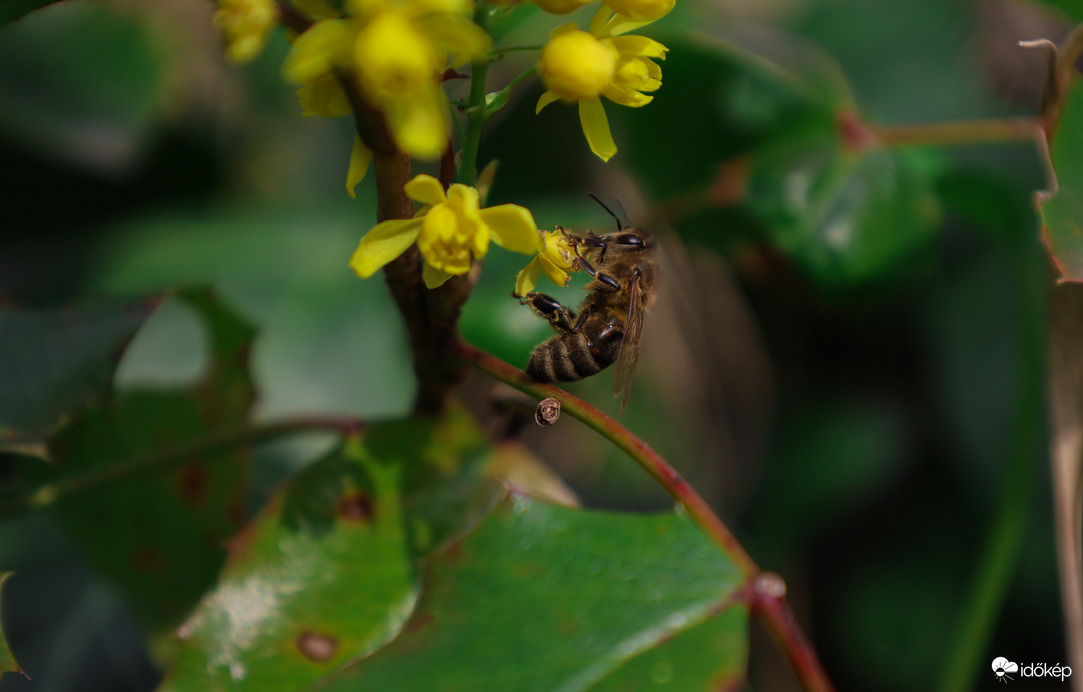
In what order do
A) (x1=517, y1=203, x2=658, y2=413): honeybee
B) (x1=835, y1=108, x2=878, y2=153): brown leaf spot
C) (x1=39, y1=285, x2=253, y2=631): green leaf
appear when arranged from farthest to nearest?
(x1=835, y1=108, x2=878, y2=153): brown leaf spot → (x1=39, y1=285, x2=253, y2=631): green leaf → (x1=517, y1=203, x2=658, y2=413): honeybee

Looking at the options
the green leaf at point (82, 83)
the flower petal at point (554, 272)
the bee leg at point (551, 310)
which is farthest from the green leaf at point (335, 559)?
the green leaf at point (82, 83)

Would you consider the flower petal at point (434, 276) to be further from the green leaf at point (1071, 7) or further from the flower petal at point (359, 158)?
the green leaf at point (1071, 7)

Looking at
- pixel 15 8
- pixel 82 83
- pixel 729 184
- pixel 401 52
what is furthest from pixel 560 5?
pixel 82 83

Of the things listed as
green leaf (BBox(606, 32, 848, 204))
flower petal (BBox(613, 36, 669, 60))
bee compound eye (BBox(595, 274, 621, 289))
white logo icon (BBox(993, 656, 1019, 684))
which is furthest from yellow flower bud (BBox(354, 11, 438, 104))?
white logo icon (BBox(993, 656, 1019, 684))

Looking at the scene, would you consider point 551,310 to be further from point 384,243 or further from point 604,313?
point 384,243

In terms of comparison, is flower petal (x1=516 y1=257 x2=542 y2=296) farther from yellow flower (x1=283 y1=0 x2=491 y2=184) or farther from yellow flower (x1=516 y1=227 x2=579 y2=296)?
yellow flower (x1=283 y1=0 x2=491 y2=184)

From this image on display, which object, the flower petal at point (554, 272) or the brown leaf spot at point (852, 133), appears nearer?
the flower petal at point (554, 272)

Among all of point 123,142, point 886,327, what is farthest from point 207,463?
point 886,327
